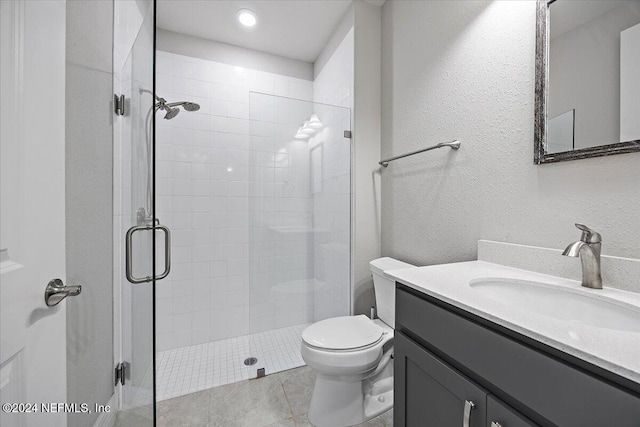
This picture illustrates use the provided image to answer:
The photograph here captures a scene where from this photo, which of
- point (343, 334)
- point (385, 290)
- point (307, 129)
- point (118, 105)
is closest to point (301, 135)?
point (307, 129)

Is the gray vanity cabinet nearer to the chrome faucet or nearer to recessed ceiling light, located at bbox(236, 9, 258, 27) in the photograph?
the chrome faucet

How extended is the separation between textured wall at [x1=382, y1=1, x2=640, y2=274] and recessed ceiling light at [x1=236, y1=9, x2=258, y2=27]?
1.00 m

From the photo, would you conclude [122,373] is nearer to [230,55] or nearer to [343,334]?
[343,334]

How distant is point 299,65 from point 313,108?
0.92 m

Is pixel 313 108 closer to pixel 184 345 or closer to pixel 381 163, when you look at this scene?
pixel 381 163

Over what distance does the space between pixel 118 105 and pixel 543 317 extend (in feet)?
6.14

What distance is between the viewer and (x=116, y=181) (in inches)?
55.6

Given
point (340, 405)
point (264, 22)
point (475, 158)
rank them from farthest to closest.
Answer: point (264, 22)
point (340, 405)
point (475, 158)

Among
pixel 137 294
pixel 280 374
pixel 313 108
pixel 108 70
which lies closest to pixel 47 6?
pixel 108 70

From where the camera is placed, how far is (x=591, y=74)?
884 millimetres

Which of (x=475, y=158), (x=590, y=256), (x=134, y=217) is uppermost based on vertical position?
(x=475, y=158)

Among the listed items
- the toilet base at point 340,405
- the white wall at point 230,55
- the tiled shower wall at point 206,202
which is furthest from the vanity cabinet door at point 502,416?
the white wall at point 230,55

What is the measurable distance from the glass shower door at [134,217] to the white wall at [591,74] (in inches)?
61.2

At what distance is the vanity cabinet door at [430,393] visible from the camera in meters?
0.67
